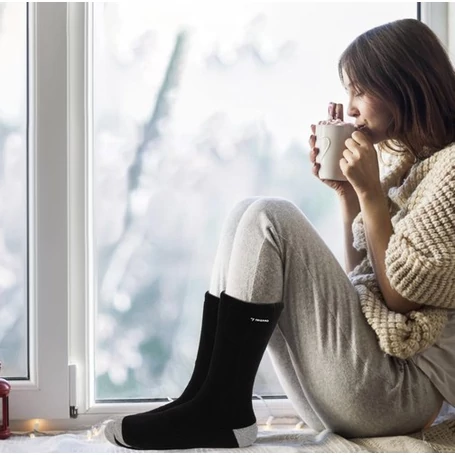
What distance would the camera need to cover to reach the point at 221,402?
4.31 ft

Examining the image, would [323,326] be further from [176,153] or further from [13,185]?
[13,185]

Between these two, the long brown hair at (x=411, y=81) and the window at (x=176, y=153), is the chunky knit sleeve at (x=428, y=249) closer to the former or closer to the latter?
the long brown hair at (x=411, y=81)

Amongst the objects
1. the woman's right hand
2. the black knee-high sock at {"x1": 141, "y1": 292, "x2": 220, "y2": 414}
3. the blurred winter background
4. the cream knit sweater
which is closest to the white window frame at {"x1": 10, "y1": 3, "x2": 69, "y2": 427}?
the blurred winter background

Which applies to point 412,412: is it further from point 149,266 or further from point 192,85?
point 192,85

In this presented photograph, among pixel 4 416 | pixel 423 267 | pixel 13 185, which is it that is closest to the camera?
pixel 423 267

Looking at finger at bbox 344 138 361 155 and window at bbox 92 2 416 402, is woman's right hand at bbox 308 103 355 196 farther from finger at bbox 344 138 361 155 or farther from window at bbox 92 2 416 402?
window at bbox 92 2 416 402

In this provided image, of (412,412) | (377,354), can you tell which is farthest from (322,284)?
(412,412)

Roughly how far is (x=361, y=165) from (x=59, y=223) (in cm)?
65

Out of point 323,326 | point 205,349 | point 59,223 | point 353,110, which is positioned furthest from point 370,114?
point 59,223

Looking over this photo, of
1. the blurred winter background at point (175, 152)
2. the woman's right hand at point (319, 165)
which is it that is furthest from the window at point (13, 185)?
the woman's right hand at point (319, 165)

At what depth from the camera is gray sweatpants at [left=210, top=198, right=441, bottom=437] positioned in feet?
4.36

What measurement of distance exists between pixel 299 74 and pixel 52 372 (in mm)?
855

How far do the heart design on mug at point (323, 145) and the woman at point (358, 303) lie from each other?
0.03m

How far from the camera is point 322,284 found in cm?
134
